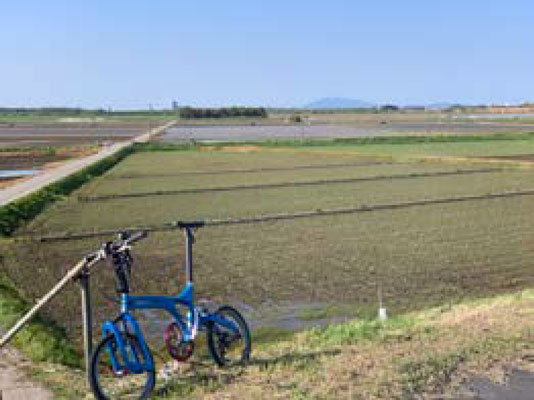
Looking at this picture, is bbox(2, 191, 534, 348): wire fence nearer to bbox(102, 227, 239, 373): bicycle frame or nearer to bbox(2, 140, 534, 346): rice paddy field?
bbox(2, 140, 534, 346): rice paddy field

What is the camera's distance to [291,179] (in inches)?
1036

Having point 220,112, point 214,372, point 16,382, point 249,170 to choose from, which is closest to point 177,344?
point 214,372

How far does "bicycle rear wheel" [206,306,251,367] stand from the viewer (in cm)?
532

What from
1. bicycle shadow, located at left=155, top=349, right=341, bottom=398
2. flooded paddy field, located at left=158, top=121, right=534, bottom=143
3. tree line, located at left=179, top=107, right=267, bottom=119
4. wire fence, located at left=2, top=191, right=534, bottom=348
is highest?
tree line, located at left=179, top=107, right=267, bottom=119

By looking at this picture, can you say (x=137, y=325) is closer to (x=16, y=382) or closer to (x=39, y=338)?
(x=16, y=382)

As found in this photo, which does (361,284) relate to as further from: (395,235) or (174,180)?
(174,180)

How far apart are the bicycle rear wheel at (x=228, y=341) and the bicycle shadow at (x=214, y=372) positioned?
100 millimetres

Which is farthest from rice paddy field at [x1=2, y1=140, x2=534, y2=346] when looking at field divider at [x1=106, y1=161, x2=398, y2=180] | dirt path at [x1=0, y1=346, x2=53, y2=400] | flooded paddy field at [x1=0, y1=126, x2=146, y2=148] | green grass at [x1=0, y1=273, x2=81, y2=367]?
flooded paddy field at [x1=0, y1=126, x2=146, y2=148]

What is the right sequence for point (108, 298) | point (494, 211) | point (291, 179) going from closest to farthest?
point (108, 298), point (494, 211), point (291, 179)

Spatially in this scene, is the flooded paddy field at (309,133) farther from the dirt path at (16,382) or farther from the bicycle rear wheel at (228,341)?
the bicycle rear wheel at (228,341)

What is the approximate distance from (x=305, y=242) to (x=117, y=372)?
29.8 ft

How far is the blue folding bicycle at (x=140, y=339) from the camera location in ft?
15.3

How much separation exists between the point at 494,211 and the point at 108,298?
11.7 metres

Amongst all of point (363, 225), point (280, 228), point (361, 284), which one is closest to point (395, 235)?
point (363, 225)
